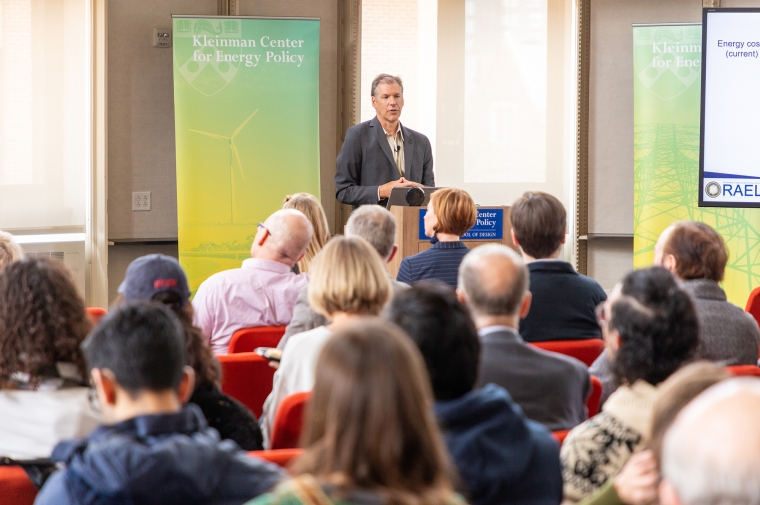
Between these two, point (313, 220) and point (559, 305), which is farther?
point (313, 220)

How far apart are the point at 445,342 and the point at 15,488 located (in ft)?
3.56

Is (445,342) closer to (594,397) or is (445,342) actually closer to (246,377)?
(594,397)

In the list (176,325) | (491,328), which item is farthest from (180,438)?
(491,328)

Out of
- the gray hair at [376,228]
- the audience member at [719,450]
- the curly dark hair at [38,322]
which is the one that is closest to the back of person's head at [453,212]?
the gray hair at [376,228]

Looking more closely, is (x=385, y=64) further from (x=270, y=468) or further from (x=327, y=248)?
(x=270, y=468)

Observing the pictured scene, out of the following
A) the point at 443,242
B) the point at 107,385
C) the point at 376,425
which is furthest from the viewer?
the point at 443,242

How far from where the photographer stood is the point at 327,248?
2922 millimetres

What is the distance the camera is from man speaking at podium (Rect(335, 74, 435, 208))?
6336 millimetres

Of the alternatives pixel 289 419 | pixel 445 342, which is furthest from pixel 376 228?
pixel 445 342

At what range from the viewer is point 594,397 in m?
2.78

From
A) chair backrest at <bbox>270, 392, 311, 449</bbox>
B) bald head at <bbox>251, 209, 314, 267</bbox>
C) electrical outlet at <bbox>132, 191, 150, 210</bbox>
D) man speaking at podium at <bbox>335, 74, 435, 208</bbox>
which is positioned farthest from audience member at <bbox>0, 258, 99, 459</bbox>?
electrical outlet at <bbox>132, 191, 150, 210</bbox>

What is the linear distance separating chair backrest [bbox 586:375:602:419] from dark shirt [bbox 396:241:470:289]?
58.0 inches

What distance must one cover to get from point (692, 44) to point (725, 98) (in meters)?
0.88

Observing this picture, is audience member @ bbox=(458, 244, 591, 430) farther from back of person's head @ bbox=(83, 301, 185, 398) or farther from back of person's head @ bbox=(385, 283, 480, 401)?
back of person's head @ bbox=(83, 301, 185, 398)
